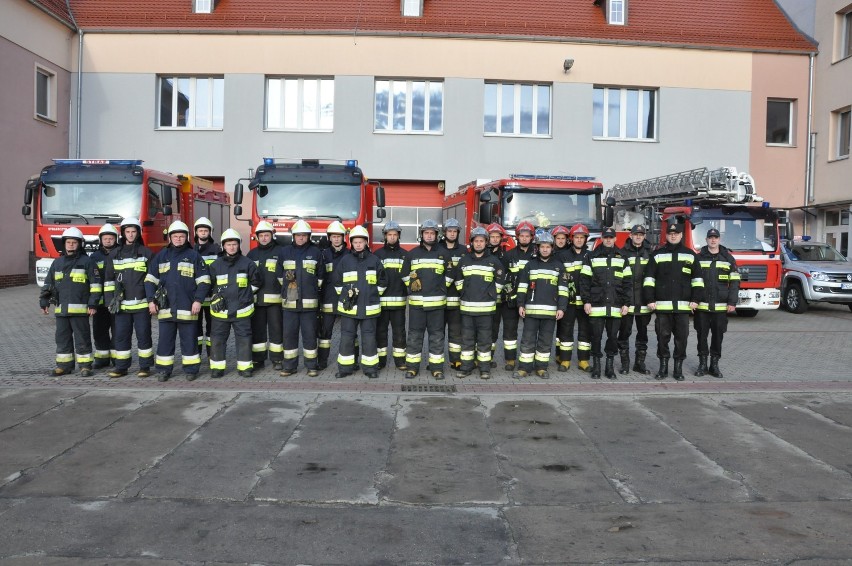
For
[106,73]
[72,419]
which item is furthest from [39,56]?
[72,419]

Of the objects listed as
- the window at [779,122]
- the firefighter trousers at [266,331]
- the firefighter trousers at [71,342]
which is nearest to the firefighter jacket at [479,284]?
the firefighter trousers at [266,331]

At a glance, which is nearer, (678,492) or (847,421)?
(678,492)

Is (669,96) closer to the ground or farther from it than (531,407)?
farther from it

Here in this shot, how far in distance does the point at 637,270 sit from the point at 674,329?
86cm

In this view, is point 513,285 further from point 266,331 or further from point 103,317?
point 103,317

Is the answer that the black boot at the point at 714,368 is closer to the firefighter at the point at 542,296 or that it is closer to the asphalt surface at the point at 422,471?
A: the asphalt surface at the point at 422,471

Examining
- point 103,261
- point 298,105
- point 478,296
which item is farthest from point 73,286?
point 298,105

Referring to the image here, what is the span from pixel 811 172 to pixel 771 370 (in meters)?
15.9

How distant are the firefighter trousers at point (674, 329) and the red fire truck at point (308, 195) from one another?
5615mm

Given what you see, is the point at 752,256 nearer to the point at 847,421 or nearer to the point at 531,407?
the point at 847,421

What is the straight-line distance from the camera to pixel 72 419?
684cm

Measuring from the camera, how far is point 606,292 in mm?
8844

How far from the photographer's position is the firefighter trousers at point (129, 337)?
8.64 metres

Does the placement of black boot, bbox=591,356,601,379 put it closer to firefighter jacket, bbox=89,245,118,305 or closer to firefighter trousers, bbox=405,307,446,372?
firefighter trousers, bbox=405,307,446,372
